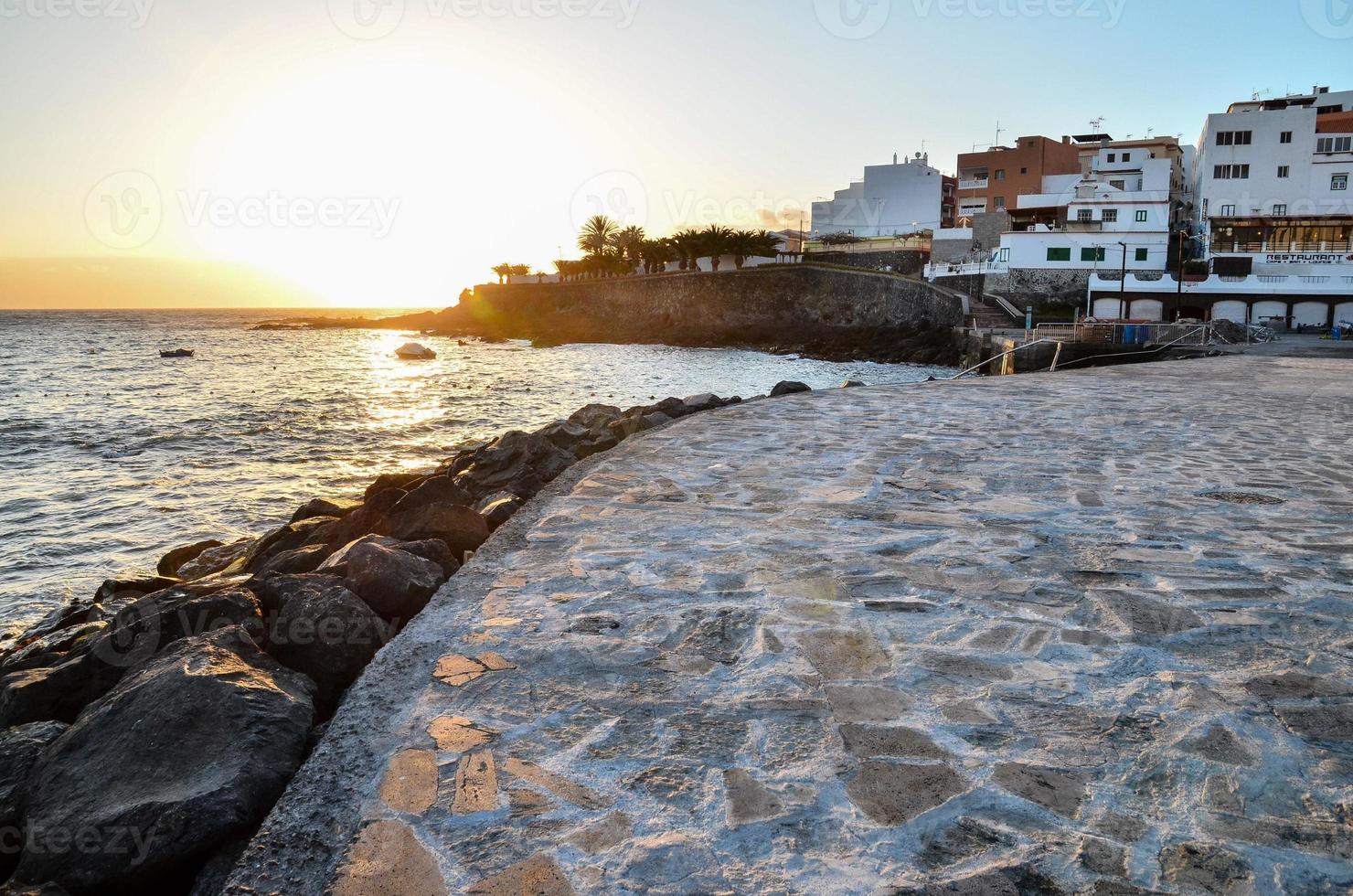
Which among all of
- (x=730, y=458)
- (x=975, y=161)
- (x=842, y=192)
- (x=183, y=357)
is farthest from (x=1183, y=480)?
(x=842, y=192)

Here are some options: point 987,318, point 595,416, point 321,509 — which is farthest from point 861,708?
point 987,318

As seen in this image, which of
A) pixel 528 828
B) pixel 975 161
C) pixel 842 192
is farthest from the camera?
pixel 842 192

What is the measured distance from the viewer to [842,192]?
8294cm

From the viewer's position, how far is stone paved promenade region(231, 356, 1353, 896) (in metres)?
2.30

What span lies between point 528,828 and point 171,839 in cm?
118

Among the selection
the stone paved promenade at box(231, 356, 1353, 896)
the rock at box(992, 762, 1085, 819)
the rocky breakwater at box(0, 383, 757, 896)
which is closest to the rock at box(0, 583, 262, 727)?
the rocky breakwater at box(0, 383, 757, 896)

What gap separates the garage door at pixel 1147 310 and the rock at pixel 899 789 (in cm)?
4751

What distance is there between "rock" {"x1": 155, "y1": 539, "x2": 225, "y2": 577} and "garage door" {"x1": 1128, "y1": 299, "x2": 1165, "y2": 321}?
45104 mm

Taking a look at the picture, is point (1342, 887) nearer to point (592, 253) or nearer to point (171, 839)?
point (171, 839)

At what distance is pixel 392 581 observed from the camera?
15.6 feet

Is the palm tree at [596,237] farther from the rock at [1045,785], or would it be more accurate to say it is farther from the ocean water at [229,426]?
the rock at [1045,785]

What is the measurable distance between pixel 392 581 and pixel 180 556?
7225 millimetres

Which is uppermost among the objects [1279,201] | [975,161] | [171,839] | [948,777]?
[975,161]

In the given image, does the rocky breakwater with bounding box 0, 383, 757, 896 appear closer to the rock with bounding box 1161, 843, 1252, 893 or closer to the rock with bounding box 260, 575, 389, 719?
the rock with bounding box 260, 575, 389, 719
